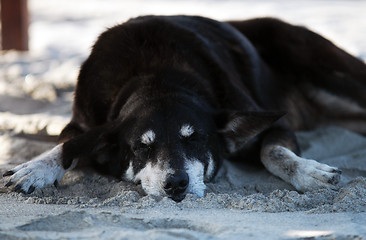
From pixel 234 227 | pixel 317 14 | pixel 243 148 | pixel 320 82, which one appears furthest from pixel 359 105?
pixel 317 14

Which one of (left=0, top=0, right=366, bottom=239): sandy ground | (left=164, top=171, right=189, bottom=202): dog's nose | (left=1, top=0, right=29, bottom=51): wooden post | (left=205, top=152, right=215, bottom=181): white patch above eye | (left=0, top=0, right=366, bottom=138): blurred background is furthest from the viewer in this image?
(left=1, top=0, right=29, bottom=51): wooden post

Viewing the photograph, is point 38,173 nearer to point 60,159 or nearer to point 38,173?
point 38,173

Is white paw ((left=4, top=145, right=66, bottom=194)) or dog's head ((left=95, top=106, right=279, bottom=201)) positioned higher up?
dog's head ((left=95, top=106, right=279, bottom=201))

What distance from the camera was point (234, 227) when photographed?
243cm

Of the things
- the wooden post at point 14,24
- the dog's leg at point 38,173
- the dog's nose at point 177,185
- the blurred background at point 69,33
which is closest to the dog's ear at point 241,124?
the dog's nose at point 177,185

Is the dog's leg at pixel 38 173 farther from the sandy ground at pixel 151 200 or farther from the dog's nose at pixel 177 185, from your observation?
the dog's nose at pixel 177 185

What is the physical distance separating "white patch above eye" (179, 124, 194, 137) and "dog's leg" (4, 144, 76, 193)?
773 mm

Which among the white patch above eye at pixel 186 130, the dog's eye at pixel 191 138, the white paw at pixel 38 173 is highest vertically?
the white patch above eye at pixel 186 130

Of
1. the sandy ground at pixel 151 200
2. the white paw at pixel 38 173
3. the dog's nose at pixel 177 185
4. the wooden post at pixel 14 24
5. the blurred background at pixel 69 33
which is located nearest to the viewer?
the sandy ground at pixel 151 200

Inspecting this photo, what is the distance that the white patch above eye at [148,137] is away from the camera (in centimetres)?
322

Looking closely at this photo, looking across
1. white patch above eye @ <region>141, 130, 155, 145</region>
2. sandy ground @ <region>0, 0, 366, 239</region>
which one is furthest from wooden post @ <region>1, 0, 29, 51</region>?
white patch above eye @ <region>141, 130, 155, 145</region>

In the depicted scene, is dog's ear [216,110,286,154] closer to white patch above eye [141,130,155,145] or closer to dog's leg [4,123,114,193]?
white patch above eye [141,130,155,145]

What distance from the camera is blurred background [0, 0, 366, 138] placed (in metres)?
5.50

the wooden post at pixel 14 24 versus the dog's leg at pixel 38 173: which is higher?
the wooden post at pixel 14 24
